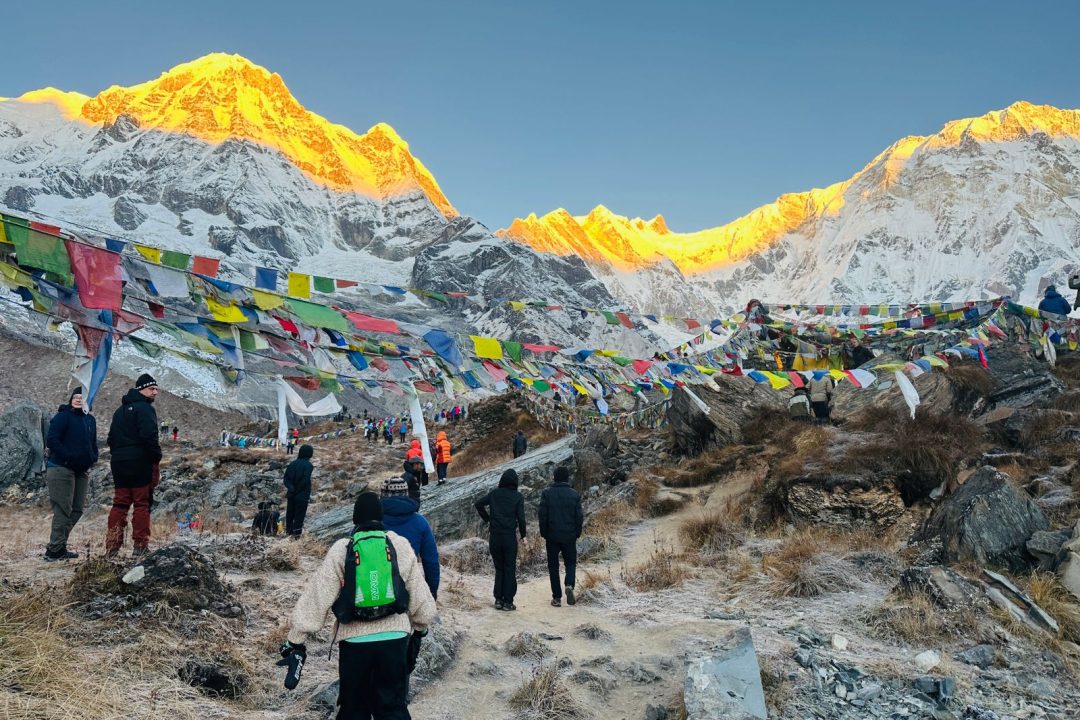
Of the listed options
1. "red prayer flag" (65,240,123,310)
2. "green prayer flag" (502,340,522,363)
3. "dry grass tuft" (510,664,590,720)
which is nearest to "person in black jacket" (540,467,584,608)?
"green prayer flag" (502,340,522,363)

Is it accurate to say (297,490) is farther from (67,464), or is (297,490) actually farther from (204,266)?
(204,266)

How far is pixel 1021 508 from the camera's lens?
23.7ft

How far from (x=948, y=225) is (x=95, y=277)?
18017 centimetres

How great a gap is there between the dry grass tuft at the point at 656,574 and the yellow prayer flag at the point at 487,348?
11.4 feet

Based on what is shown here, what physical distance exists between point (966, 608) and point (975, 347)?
1162 centimetres

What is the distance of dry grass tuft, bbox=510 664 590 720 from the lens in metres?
4.83

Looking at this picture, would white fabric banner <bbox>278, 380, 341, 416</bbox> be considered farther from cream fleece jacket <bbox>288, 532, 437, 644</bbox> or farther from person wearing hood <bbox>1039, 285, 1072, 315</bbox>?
person wearing hood <bbox>1039, 285, 1072, 315</bbox>

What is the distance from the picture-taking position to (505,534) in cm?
785

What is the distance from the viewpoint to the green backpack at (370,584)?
3.62m

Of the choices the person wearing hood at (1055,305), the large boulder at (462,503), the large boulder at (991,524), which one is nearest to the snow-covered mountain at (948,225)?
the person wearing hood at (1055,305)

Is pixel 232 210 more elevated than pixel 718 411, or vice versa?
pixel 232 210

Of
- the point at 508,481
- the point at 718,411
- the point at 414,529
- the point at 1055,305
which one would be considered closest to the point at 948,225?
the point at 1055,305

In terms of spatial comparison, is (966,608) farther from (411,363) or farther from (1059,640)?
(411,363)

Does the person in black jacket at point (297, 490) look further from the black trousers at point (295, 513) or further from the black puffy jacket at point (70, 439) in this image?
the black puffy jacket at point (70, 439)
